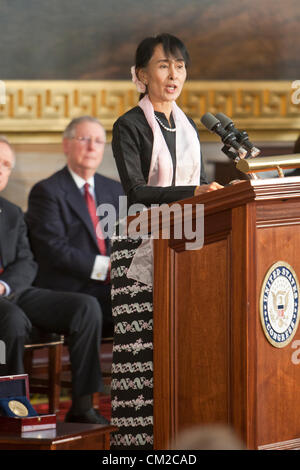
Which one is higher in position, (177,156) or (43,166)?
(43,166)

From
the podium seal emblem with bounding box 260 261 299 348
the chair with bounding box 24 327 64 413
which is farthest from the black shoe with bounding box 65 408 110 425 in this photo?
the podium seal emblem with bounding box 260 261 299 348

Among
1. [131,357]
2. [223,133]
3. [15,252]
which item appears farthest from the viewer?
[15,252]

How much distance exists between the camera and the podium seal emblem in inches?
84.5

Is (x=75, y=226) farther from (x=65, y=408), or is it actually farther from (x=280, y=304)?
(x=280, y=304)

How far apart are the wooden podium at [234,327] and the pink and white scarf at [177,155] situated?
16.1 inches

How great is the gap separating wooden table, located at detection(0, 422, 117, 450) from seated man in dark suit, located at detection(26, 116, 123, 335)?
1774mm

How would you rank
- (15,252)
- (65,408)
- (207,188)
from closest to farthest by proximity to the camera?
1. (207,188)
2. (15,252)
3. (65,408)

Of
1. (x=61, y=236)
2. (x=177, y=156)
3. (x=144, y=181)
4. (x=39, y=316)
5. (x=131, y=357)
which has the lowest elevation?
(x=131, y=357)

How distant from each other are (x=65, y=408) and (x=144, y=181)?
7.33 feet

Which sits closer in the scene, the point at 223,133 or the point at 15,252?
the point at 223,133

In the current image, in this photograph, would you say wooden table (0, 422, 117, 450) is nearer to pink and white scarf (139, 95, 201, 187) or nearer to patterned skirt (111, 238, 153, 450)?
patterned skirt (111, 238, 153, 450)

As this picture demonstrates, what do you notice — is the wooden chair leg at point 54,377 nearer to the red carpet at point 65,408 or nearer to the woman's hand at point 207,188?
the red carpet at point 65,408

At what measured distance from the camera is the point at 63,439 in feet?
8.35

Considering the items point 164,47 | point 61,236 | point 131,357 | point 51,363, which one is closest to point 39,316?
point 51,363
